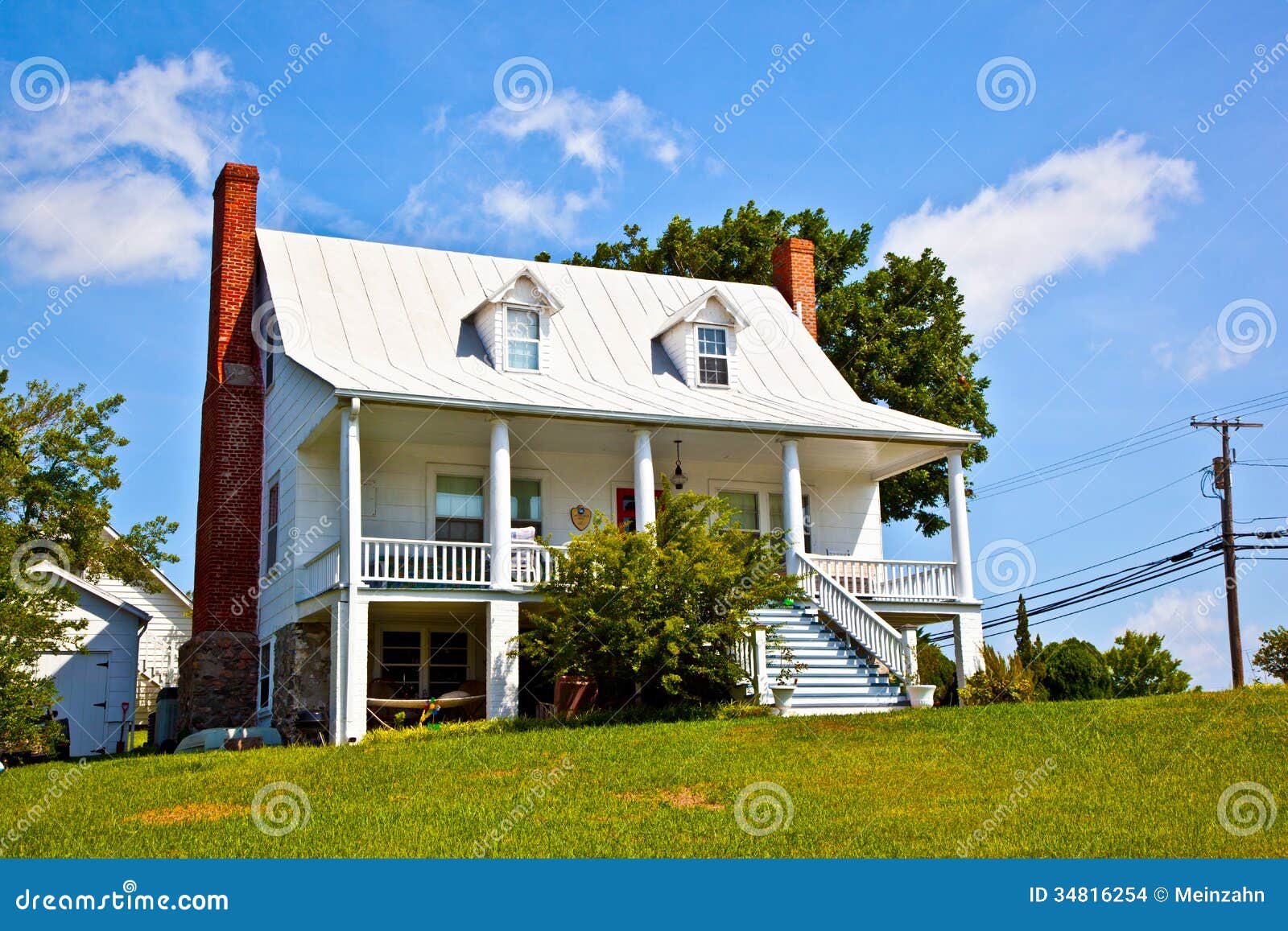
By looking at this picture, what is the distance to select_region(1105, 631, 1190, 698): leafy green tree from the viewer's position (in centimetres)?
2578

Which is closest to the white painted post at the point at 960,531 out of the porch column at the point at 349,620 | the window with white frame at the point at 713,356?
the window with white frame at the point at 713,356

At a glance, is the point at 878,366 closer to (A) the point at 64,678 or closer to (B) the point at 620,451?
(B) the point at 620,451

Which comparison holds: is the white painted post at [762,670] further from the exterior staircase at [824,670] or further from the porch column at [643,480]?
the porch column at [643,480]

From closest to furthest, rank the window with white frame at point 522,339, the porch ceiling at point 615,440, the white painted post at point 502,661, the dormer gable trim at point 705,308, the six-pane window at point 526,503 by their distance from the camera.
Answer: the white painted post at point 502,661 < the porch ceiling at point 615,440 < the six-pane window at point 526,503 < the window with white frame at point 522,339 < the dormer gable trim at point 705,308

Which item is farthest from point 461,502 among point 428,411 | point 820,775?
point 820,775

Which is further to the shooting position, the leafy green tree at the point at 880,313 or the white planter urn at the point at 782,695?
the leafy green tree at the point at 880,313

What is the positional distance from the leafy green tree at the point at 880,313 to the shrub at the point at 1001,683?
12284mm

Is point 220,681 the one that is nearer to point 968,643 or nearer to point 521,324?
point 521,324

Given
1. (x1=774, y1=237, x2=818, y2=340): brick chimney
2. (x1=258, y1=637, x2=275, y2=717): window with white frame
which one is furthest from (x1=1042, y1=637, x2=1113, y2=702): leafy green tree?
(x1=258, y1=637, x2=275, y2=717): window with white frame

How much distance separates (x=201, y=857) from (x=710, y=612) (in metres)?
9.88

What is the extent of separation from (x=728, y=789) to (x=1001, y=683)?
8.48m

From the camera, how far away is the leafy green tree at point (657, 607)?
18266 mm

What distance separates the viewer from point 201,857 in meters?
10.1

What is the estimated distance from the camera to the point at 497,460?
Result: 20.2 m
